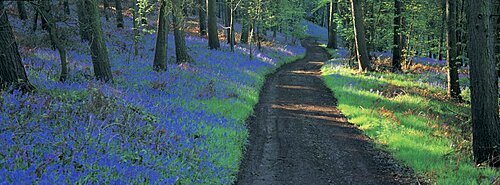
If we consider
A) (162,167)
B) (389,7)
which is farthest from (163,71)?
(389,7)

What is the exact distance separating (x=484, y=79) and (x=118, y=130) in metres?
8.04

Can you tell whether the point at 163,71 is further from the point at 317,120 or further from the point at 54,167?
the point at 54,167

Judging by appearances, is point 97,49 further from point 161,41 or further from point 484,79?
point 484,79

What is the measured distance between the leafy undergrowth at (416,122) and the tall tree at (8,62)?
9.08 metres

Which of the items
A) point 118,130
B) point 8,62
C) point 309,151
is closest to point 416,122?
point 309,151

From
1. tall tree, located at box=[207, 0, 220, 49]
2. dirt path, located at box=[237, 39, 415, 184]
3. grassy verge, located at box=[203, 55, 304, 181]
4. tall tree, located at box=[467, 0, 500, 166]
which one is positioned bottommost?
dirt path, located at box=[237, 39, 415, 184]

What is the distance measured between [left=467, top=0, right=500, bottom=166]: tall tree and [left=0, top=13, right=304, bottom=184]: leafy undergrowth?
5594 mm

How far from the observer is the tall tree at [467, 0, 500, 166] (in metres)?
7.99

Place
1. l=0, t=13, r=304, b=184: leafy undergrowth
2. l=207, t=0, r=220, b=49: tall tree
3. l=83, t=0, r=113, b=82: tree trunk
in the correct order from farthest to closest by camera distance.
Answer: l=207, t=0, r=220, b=49: tall tree, l=83, t=0, r=113, b=82: tree trunk, l=0, t=13, r=304, b=184: leafy undergrowth

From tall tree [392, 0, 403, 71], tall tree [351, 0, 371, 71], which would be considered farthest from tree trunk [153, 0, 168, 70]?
tall tree [392, 0, 403, 71]

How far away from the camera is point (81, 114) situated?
752cm

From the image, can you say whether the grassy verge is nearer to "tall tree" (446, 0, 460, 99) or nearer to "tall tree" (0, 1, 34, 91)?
"tall tree" (0, 1, 34, 91)

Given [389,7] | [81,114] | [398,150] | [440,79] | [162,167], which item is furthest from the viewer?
[389,7]

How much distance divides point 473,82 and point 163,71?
11.5 metres
